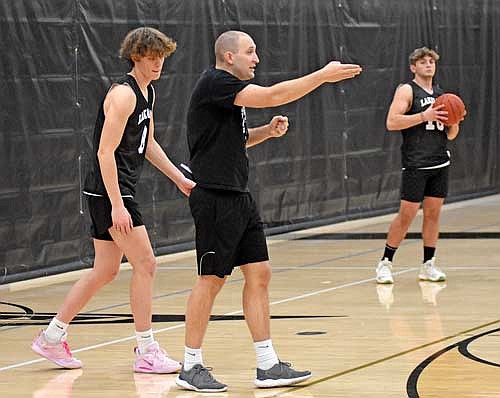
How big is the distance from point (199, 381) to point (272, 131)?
Answer: 1264mm

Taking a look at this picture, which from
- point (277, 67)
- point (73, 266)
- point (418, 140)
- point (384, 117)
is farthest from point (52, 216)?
point (384, 117)

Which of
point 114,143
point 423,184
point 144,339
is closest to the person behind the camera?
point 114,143

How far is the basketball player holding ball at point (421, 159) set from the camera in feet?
35.1

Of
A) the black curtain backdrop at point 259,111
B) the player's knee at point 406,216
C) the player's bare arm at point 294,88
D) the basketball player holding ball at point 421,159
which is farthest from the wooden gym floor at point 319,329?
the player's bare arm at point 294,88

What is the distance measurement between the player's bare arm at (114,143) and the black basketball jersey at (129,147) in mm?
80

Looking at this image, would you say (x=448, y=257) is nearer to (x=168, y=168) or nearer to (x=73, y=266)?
(x=73, y=266)

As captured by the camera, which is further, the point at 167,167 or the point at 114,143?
the point at 167,167

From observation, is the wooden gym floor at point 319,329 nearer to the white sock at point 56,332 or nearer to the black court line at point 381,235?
the white sock at point 56,332

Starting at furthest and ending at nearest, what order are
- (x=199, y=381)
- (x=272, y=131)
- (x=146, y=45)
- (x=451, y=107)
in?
(x=451, y=107)
(x=146, y=45)
(x=272, y=131)
(x=199, y=381)

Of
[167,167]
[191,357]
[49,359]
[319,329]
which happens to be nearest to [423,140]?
[319,329]

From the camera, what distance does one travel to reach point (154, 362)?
24.0ft

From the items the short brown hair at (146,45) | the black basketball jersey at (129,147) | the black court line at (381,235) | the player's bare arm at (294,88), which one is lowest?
the black court line at (381,235)

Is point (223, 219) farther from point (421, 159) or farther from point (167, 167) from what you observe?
point (421, 159)

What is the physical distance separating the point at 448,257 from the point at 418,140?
1994 mm
